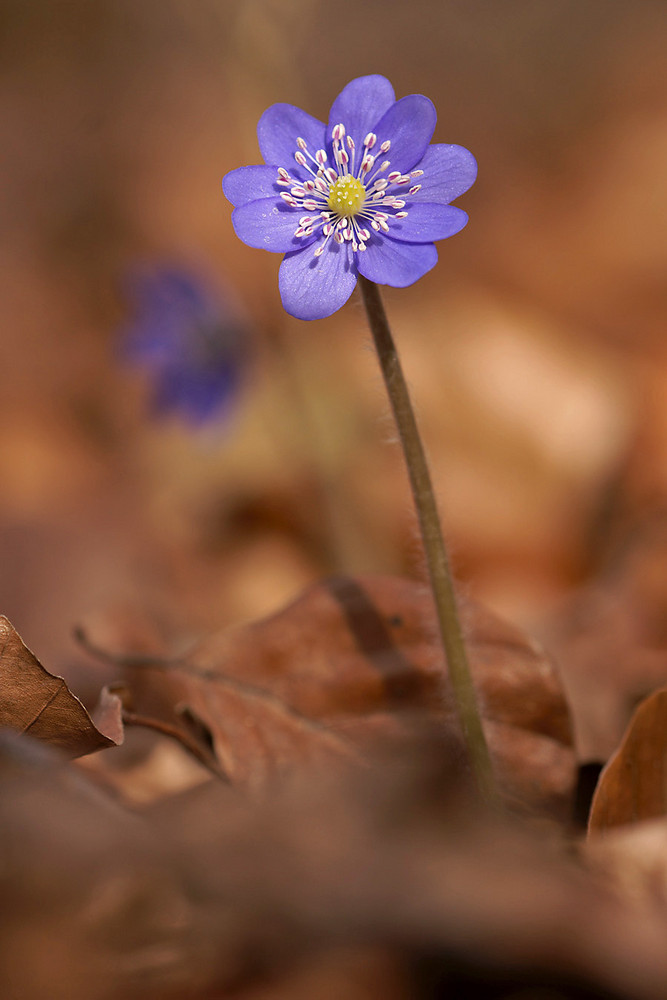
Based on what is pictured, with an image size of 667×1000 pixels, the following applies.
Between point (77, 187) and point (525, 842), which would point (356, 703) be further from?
point (77, 187)

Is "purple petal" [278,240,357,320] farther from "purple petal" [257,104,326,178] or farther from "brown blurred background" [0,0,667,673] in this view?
"brown blurred background" [0,0,667,673]

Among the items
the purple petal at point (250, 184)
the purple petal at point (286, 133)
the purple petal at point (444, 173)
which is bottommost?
the purple petal at point (444, 173)

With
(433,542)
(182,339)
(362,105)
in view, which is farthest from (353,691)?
(182,339)

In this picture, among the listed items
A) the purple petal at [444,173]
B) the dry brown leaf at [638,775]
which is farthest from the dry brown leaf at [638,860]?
the purple petal at [444,173]

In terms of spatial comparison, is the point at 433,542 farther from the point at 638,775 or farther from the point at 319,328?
the point at 319,328

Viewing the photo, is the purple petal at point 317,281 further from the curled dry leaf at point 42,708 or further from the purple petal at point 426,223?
the curled dry leaf at point 42,708

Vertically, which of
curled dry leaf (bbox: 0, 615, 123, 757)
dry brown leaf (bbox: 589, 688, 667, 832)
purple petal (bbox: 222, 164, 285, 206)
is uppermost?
purple petal (bbox: 222, 164, 285, 206)

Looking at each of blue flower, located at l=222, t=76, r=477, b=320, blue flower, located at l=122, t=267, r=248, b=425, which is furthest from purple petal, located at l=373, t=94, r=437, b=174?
blue flower, located at l=122, t=267, r=248, b=425
